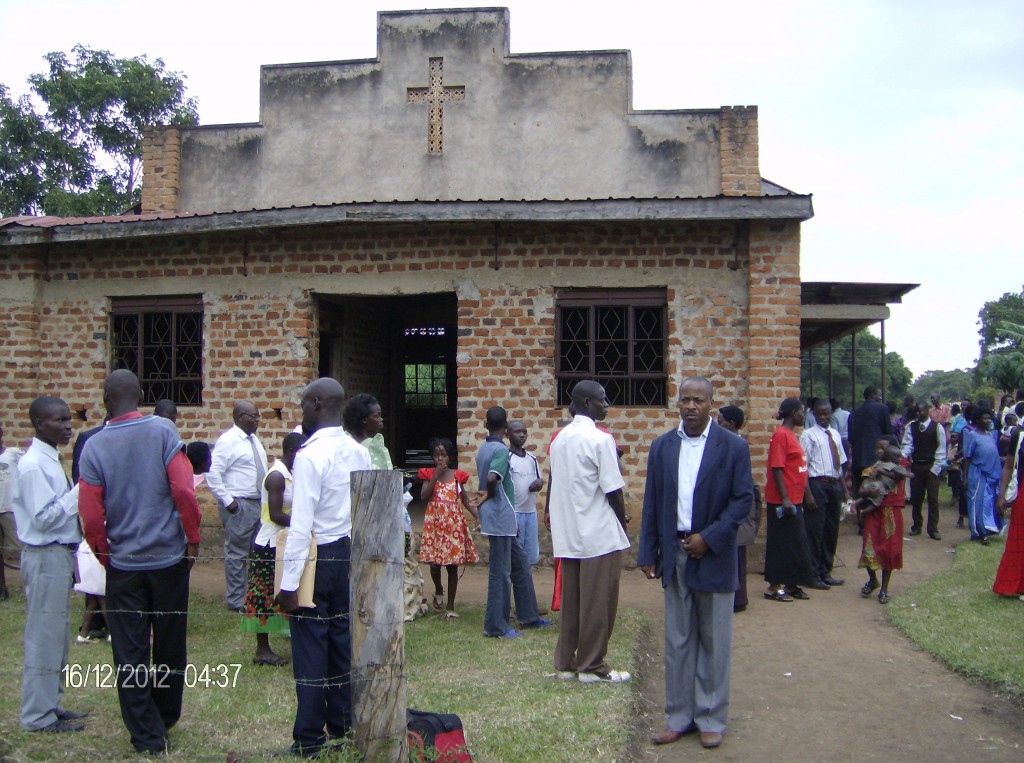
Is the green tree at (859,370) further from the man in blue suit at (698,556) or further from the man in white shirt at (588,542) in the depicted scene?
the man in blue suit at (698,556)

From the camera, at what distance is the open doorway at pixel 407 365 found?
512 inches

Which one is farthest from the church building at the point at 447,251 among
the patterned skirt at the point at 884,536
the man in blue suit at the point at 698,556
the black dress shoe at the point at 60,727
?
the black dress shoe at the point at 60,727

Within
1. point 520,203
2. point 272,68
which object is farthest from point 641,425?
point 272,68

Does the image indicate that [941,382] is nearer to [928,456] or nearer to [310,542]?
[928,456]

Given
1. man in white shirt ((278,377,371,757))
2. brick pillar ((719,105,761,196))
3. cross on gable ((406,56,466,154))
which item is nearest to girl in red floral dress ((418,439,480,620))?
man in white shirt ((278,377,371,757))

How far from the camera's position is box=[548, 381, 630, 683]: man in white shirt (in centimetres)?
587

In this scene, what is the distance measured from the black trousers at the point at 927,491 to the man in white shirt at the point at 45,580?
1067 centimetres

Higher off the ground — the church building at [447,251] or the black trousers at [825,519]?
the church building at [447,251]

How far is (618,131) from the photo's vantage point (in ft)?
38.5

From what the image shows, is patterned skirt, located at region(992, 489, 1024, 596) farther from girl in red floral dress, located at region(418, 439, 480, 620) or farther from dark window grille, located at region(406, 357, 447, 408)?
dark window grille, located at region(406, 357, 447, 408)

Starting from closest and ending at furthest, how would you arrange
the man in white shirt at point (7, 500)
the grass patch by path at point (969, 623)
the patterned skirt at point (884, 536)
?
the grass patch by path at point (969, 623), the man in white shirt at point (7, 500), the patterned skirt at point (884, 536)

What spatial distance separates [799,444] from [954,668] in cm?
265

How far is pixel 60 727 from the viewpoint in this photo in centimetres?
492

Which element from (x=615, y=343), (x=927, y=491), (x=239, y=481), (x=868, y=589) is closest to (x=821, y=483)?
(x=868, y=589)
